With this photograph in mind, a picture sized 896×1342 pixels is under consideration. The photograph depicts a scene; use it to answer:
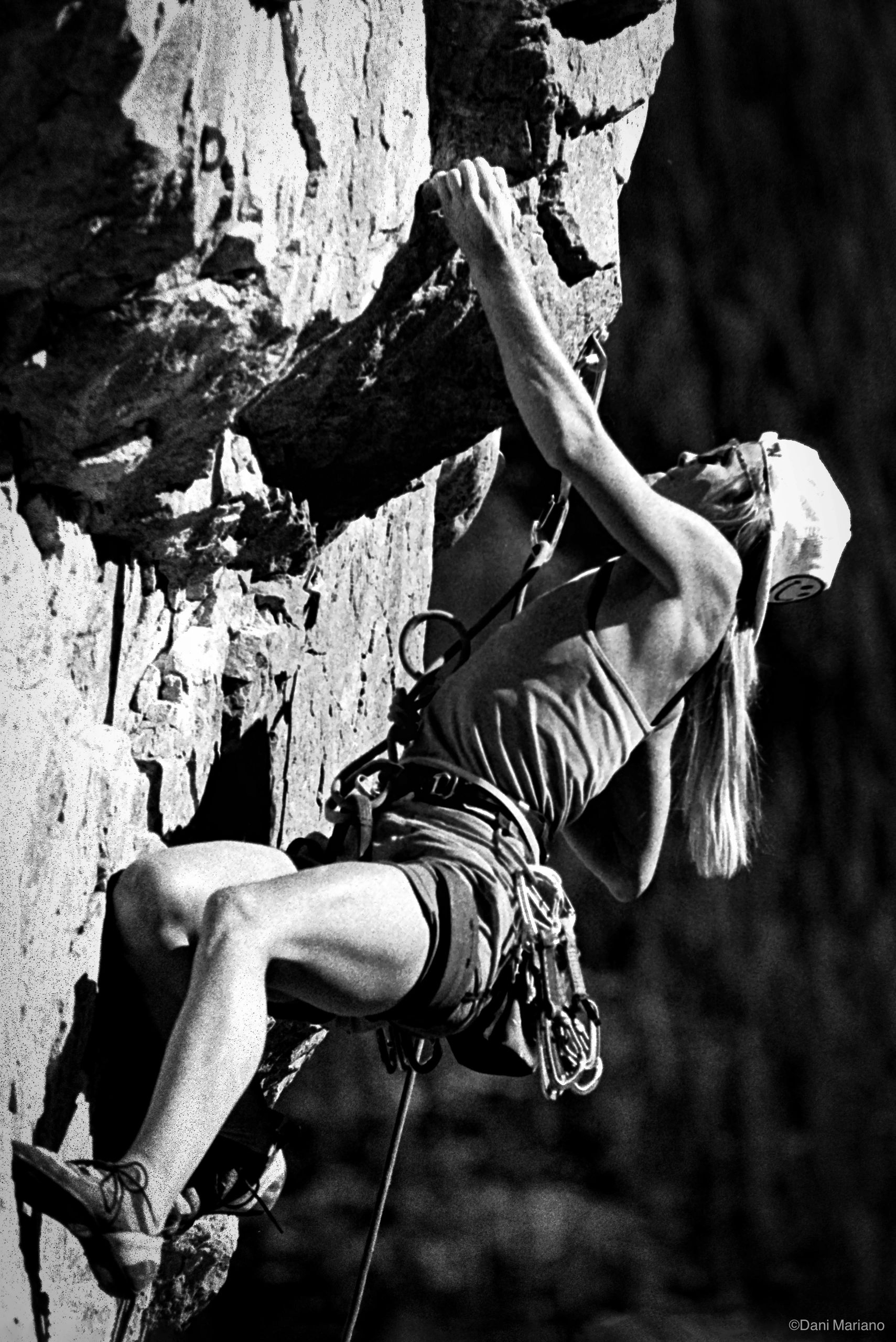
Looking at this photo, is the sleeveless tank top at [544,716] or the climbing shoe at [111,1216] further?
the sleeveless tank top at [544,716]

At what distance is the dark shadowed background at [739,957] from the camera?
4.69m

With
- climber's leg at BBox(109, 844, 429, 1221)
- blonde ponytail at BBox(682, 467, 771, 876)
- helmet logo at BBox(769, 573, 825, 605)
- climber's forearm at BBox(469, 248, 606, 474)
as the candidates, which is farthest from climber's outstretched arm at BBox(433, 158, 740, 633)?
climber's leg at BBox(109, 844, 429, 1221)

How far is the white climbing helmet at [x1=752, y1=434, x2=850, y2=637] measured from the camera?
81.7 inches

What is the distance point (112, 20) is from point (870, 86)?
367cm

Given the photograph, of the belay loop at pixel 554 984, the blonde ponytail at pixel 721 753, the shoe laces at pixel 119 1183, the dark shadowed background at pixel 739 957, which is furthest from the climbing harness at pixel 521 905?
the dark shadowed background at pixel 739 957

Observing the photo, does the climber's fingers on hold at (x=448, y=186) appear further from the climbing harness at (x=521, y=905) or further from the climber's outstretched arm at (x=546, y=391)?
the climbing harness at (x=521, y=905)

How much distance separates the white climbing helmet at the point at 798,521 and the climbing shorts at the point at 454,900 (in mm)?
387

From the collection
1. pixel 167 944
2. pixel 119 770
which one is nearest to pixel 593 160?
pixel 119 770

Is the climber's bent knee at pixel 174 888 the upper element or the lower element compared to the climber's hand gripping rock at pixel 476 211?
lower

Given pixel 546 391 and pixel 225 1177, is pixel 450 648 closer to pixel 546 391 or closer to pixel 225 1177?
pixel 546 391

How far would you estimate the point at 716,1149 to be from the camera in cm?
478

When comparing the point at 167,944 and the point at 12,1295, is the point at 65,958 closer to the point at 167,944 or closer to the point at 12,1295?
the point at 167,944

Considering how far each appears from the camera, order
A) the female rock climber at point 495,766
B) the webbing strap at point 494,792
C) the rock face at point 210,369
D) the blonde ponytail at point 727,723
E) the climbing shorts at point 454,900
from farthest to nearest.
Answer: the blonde ponytail at point 727,723 → the webbing strap at point 494,792 → the climbing shorts at point 454,900 → the female rock climber at point 495,766 → the rock face at point 210,369

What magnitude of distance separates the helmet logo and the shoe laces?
93cm
